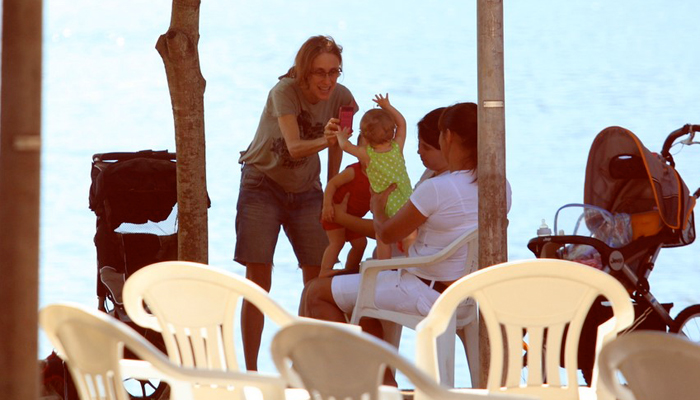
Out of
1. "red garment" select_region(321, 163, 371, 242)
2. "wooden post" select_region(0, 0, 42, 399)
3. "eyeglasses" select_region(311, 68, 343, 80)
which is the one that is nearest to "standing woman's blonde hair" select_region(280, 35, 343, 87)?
"eyeglasses" select_region(311, 68, 343, 80)

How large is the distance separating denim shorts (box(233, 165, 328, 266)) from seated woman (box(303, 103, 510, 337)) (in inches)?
25.5

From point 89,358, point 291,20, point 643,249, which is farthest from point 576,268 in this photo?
→ point 291,20

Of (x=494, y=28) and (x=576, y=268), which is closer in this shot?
(x=576, y=268)

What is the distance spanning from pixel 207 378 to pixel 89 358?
26 cm

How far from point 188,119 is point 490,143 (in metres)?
1.35

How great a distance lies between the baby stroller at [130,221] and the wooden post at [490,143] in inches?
70.2

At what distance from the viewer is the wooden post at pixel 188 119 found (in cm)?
467

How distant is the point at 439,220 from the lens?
457cm

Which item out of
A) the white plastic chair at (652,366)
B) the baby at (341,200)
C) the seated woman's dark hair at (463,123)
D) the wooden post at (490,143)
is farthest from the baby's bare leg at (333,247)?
the white plastic chair at (652,366)

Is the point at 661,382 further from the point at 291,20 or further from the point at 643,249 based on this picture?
the point at 291,20

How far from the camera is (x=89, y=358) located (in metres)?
2.68

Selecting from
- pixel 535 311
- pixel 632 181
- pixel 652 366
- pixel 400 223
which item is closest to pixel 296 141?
pixel 400 223

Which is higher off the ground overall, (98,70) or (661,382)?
(98,70)

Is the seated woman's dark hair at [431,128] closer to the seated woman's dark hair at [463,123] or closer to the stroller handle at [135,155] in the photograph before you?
the seated woman's dark hair at [463,123]
